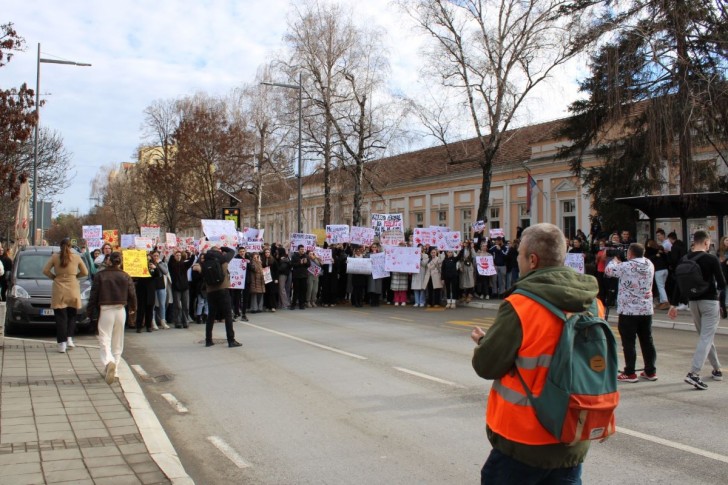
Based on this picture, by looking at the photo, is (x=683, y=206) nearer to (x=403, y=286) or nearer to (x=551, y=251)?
(x=403, y=286)

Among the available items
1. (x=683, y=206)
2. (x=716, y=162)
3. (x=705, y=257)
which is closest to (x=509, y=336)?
(x=705, y=257)

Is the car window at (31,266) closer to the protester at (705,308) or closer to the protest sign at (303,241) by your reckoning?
the protest sign at (303,241)

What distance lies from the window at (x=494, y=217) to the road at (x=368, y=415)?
1218 inches

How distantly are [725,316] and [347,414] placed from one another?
1120cm

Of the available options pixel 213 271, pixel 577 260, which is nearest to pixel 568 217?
pixel 577 260

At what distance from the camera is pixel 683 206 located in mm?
17891

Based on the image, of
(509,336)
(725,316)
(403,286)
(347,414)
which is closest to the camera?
(509,336)

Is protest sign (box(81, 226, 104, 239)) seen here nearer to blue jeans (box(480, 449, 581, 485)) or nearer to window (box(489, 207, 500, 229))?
blue jeans (box(480, 449, 581, 485))

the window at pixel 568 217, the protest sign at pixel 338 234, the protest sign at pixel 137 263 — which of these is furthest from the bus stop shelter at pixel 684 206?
the window at pixel 568 217

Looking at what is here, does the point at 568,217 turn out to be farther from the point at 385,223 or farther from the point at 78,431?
the point at 78,431

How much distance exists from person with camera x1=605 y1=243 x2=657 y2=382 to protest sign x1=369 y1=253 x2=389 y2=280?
1269cm

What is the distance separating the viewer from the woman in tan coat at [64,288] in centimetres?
1097

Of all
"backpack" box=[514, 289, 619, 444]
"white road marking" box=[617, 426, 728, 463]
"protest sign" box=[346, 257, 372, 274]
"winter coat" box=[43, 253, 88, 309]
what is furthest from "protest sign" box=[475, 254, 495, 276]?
"backpack" box=[514, 289, 619, 444]

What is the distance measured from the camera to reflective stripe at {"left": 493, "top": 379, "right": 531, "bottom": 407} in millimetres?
2883
